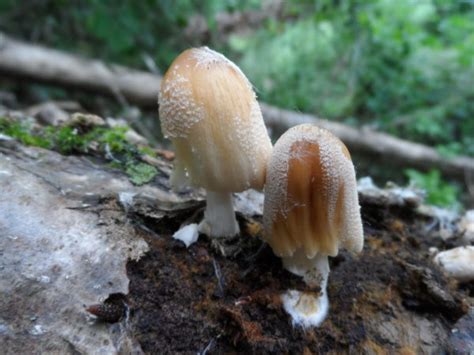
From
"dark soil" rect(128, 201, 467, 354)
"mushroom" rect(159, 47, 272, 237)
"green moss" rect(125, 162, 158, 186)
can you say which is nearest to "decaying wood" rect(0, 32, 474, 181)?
"green moss" rect(125, 162, 158, 186)

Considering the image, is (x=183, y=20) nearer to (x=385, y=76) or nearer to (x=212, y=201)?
(x=212, y=201)

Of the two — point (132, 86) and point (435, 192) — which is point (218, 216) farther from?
point (435, 192)

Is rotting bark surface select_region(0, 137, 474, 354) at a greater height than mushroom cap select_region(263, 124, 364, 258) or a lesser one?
lesser

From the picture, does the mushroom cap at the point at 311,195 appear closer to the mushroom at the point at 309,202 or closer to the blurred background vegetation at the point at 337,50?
the mushroom at the point at 309,202

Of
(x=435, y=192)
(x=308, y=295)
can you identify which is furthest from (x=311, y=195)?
(x=435, y=192)

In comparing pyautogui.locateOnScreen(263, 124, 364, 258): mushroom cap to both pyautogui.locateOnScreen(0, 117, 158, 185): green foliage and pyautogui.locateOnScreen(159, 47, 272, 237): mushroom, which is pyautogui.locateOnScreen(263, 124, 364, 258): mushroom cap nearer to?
pyautogui.locateOnScreen(159, 47, 272, 237): mushroom

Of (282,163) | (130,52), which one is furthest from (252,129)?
(130,52)
